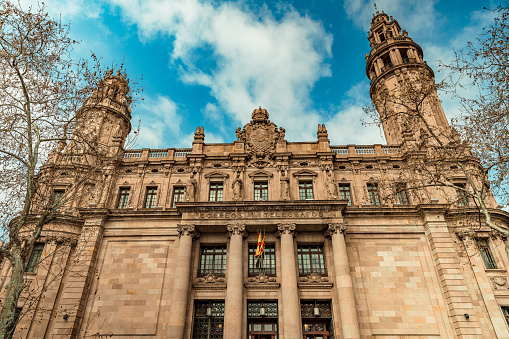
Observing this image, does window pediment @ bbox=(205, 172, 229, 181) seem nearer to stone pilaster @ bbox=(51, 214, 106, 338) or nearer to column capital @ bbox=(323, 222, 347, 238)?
stone pilaster @ bbox=(51, 214, 106, 338)

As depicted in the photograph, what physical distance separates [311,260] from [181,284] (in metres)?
9.85

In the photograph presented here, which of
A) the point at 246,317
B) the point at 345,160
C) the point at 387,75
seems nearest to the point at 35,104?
the point at 246,317

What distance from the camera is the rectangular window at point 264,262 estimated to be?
2611cm

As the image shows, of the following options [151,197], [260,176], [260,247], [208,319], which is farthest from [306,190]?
[151,197]

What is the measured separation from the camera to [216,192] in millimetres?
30062

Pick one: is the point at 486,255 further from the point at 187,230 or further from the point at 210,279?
the point at 187,230

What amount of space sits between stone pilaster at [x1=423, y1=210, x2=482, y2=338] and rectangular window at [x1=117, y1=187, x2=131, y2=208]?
24841 millimetres

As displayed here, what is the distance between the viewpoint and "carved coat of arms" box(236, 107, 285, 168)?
102 ft

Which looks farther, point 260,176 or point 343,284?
point 260,176

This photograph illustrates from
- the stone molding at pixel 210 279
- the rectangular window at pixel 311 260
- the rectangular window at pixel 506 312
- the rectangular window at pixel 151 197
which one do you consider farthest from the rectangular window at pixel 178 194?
the rectangular window at pixel 506 312

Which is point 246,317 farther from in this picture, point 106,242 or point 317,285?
point 106,242

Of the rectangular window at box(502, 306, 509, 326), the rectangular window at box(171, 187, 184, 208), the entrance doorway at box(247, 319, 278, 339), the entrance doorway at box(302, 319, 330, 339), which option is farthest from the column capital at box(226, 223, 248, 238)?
the rectangular window at box(502, 306, 509, 326)

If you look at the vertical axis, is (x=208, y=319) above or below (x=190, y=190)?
below

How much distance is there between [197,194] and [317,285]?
39.9ft
